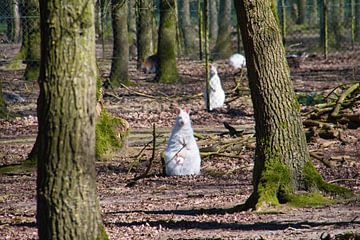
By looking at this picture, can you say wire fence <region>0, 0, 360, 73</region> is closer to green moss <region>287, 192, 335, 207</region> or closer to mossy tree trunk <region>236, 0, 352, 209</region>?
mossy tree trunk <region>236, 0, 352, 209</region>

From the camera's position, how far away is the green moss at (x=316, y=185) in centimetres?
945

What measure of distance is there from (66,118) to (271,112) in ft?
11.8

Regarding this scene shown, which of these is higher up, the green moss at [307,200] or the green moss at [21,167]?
the green moss at [307,200]

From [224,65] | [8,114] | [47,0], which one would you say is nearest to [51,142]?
[47,0]

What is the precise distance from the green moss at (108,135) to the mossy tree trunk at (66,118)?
7.73m

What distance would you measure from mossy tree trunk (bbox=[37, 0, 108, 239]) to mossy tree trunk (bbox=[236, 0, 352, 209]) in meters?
3.26

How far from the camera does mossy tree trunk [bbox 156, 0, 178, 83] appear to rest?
83.2ft

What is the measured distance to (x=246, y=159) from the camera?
1349 cm

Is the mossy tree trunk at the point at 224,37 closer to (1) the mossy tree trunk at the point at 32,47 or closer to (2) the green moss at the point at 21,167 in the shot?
(1) the mossy tree trunk at the point at 32,47

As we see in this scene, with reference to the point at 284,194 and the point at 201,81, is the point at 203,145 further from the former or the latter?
the point at 201,81

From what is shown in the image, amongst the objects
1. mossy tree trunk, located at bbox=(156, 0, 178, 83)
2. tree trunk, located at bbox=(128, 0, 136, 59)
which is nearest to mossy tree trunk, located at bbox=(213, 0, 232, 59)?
tree trunk, located at bbox=(128, 0, 136, 59)

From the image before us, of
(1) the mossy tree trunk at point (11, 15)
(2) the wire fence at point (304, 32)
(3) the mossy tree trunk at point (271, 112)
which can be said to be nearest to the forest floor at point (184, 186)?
(3) the mossy tree trunk at point (271, 112)

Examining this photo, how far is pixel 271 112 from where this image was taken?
925 cm

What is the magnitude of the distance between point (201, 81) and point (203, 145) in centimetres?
1206
